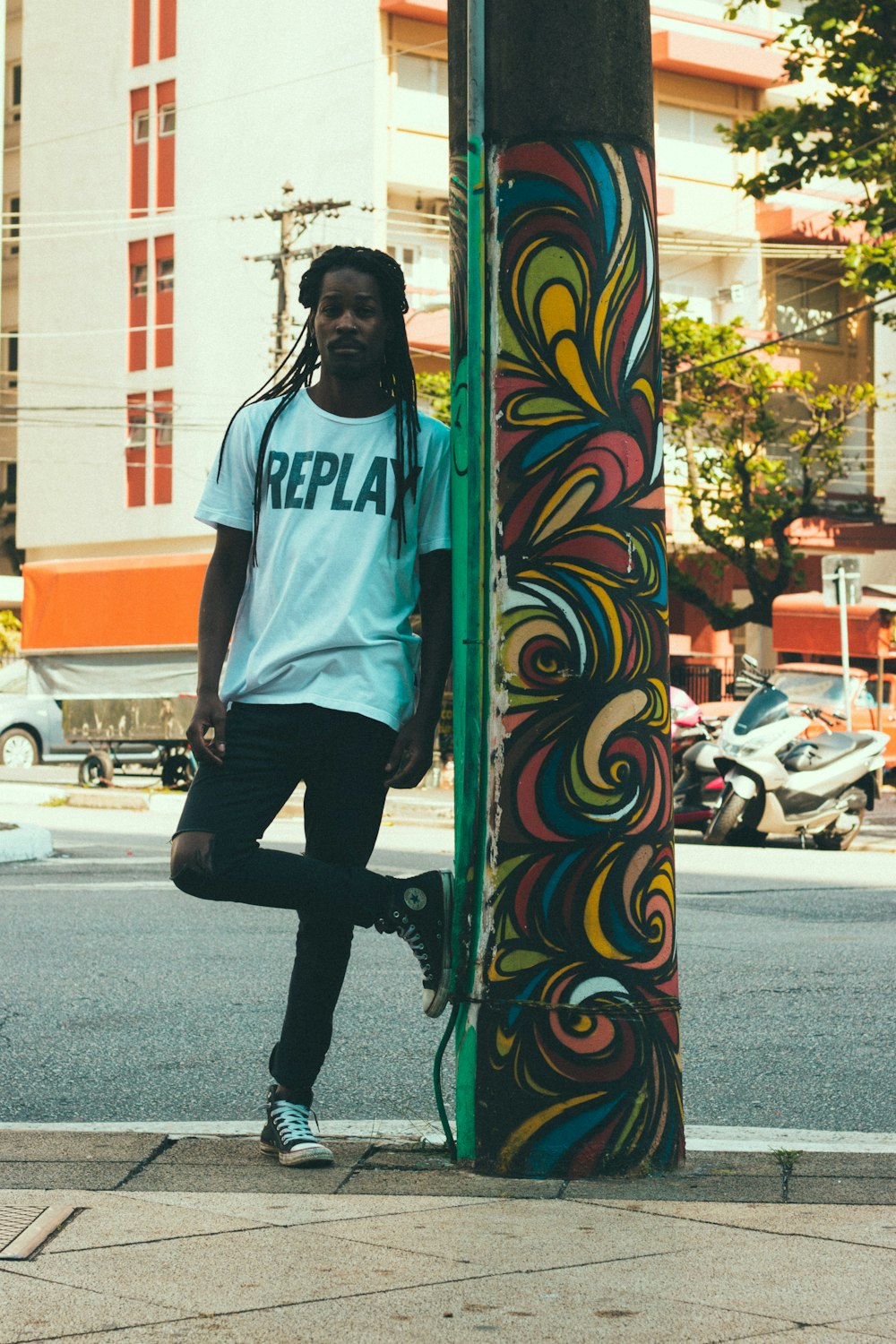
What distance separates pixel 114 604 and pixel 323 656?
79.6 ft

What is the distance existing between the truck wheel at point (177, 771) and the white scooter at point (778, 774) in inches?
380

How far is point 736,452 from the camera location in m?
37.6

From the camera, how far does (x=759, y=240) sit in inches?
1778

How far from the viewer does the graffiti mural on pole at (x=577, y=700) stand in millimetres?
3771

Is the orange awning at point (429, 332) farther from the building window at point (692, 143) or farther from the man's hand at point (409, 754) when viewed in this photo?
the man's hand at point (409, 754)

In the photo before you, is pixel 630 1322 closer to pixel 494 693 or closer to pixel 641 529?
pixel 494 693

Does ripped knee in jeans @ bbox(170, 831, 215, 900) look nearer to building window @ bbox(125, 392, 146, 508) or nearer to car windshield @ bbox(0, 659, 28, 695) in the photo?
car windshield @ bbox(0, 659, 28, 695)

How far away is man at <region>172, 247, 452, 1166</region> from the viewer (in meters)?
3.79

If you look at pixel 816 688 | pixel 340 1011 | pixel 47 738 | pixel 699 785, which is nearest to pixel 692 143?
pixel 47 738

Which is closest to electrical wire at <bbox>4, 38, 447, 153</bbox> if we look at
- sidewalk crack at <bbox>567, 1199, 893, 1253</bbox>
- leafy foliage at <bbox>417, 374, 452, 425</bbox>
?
leafy foliage at <bbox>417, 374, 452, 425</bbox>

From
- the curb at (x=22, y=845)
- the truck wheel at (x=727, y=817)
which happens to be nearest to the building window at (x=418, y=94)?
the truck wheel at (x=727, y=817)

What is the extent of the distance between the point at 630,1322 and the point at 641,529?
169cm

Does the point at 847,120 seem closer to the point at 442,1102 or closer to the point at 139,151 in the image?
the point at 442,1102

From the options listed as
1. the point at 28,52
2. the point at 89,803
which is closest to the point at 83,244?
the point at 28,52
